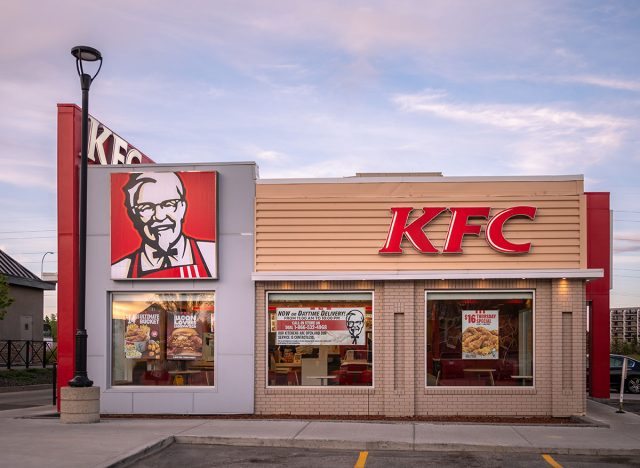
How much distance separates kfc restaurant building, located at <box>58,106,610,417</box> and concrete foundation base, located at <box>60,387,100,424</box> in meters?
1.96

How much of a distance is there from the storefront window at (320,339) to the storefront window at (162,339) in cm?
149

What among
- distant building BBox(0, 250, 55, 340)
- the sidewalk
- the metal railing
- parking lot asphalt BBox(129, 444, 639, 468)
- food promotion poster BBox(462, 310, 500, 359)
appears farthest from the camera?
distant building BBox(0, 250, 55, 340)

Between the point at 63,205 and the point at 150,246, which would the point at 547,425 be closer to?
the point at 150,246

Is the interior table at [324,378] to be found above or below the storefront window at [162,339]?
below

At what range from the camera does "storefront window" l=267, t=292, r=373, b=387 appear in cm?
1669

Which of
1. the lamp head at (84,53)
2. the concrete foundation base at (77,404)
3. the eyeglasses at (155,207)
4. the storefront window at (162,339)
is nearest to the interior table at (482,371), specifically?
the storefront window at (162,339)

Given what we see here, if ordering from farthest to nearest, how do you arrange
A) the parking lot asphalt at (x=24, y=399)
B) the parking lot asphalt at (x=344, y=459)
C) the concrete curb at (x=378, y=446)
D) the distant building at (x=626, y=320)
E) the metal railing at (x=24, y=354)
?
the distant building at (x=626, y=320), the metal railing at (x=24, y=354), the parking lot asphalt at (x=24, y=399), the concrete curb at (x=378, y=446), the parking lot asphalt at (x=344, y=459)

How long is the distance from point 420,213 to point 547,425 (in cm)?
509

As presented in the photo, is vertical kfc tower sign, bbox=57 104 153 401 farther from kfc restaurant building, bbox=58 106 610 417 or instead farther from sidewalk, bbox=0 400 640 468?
sidewalk, bbox=0 400 640 468

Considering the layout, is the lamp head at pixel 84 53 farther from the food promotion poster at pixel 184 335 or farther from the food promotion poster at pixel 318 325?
the food promotion poster at pixel 318 325

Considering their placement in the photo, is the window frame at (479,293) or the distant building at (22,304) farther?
the distant building at (22,304)

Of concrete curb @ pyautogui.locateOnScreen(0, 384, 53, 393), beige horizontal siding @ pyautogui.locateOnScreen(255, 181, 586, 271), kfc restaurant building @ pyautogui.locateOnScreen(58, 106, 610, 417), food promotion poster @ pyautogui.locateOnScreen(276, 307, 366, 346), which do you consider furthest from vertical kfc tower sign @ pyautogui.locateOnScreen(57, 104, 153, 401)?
concrete curb @ pyautogui.locateOnScreen(0, 384, 53, 393)

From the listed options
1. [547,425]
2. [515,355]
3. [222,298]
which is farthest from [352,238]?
[547,425]

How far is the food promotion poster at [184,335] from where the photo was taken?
17.0 m
